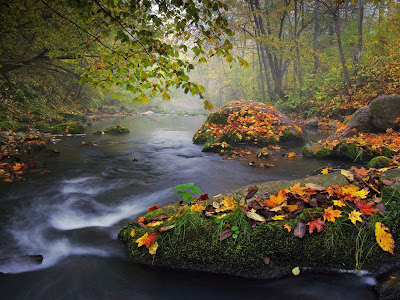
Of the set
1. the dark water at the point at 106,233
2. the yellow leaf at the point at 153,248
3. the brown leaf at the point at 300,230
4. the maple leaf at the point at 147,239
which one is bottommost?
the dark water at the point at 106,233

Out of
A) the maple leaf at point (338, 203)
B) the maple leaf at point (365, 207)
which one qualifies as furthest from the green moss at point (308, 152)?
the maple leaf at point (338, 203)

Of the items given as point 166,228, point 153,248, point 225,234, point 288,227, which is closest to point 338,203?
point 288,227

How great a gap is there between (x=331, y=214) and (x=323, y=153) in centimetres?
585

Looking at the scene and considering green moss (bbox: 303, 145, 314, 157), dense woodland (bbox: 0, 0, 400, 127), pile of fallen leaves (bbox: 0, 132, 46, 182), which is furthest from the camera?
green moss (bbox: 303, 145, 314, 157)

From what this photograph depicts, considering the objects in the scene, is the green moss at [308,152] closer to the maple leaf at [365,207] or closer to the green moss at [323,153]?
the green moss at [323,153]

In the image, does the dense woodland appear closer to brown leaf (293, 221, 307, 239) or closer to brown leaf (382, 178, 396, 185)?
brown leaf (293, 221, 307, 239)

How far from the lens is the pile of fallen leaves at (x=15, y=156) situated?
21.1 feet

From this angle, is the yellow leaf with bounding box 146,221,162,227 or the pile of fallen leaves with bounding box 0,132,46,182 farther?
the pile of fallen leaves with bounding box 0,132,46,182

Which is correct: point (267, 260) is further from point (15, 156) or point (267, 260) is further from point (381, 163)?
point (15, 156)

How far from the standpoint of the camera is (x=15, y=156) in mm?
7570

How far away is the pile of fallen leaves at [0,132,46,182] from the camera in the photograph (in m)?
6.42

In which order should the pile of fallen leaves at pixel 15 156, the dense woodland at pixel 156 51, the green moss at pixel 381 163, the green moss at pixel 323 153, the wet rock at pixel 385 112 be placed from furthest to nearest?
the wet rock at pixel 385 112
the green moss at pixel 323 153
the pile of fallen leaves at pixel 15 156
the green moss at pixel 381 163
the dense woodland at pixel 156 51

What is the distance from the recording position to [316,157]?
8125 millimetres

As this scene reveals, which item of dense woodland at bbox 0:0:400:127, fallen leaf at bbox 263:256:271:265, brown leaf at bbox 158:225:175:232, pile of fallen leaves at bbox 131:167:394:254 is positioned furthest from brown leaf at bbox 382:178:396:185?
brown leaf at bbox 158:225:175:232
